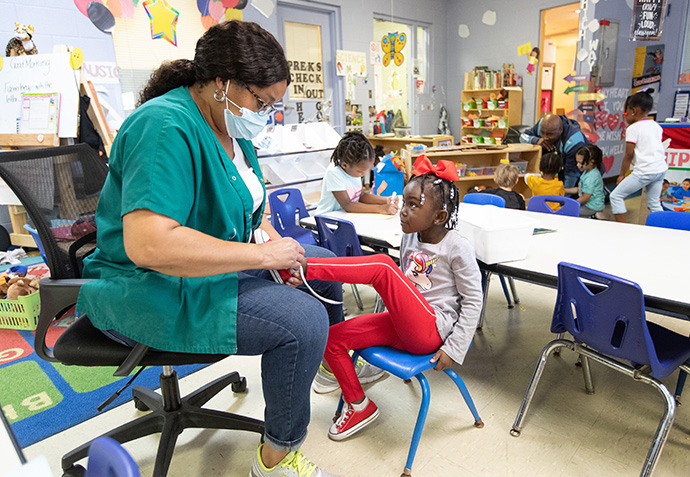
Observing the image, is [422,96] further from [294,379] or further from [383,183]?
[294,379]

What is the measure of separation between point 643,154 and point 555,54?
5172mm

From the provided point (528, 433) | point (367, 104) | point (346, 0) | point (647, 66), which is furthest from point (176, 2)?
point (647, 66)

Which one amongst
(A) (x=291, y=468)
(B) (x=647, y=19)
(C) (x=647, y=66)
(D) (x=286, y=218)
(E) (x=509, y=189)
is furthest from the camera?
(C) (x=647, y=66)

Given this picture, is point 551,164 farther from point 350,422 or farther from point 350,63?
point 350,63

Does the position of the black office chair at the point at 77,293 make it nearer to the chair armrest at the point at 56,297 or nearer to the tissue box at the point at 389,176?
the chair armrest at the point at 56,297

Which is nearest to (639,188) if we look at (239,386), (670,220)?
(670,220)

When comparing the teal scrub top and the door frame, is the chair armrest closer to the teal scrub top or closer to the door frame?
the teal scrub top

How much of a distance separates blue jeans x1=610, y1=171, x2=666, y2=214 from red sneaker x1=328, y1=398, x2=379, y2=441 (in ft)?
11.7

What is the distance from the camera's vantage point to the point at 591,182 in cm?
393

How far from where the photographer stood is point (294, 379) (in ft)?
4.06

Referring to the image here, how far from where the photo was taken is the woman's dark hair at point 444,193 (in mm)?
1685

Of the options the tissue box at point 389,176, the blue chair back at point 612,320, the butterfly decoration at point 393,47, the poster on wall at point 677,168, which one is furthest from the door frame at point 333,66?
the blue chair back at point 612,320

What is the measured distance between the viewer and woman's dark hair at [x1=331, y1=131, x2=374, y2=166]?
2791 mm

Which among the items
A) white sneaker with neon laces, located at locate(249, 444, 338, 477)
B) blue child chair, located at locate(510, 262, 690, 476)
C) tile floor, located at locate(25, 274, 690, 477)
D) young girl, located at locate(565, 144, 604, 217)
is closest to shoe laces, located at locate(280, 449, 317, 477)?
white sneaker with neon laces, located at locate(249, 444, 338, 477)
